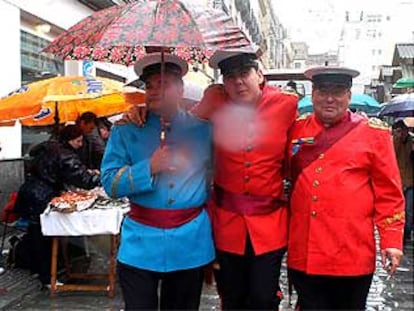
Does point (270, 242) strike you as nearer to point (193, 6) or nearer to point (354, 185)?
point (354, 185)

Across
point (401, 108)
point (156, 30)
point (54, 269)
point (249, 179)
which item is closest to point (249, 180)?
point (249, 179)

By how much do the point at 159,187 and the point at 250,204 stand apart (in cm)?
52

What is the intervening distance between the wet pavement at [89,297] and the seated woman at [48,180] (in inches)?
9.6

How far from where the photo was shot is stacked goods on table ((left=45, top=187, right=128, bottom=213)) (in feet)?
20.4

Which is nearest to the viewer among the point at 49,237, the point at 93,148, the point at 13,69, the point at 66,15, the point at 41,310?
the point at 41,310

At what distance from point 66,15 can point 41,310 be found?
8239 millimetres

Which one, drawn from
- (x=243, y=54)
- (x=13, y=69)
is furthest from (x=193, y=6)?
(x=13, y=69)

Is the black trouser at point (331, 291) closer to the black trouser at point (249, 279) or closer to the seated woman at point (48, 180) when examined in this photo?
the black trouser at point (249, 279)

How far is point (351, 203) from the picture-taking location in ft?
11.2

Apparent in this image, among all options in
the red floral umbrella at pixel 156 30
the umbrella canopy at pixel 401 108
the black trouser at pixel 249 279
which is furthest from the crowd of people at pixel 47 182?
the umbrella canopy at pixel 401 108

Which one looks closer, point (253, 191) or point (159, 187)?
Result: point (159, 187)

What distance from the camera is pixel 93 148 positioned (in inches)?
342

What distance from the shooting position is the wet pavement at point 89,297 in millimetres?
6188

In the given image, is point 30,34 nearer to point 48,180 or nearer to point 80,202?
point 48,180
